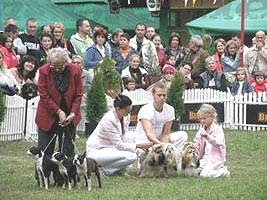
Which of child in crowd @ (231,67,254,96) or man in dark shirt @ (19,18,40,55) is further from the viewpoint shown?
child in crowd @ (231,67,254,96)

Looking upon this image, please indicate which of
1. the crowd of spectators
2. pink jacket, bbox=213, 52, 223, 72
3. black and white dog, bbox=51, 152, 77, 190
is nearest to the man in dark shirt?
the crowd of spectators

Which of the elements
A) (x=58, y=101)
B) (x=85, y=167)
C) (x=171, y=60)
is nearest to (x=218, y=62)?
(x=171, y=60)

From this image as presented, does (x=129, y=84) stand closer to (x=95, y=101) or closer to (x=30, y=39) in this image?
(x=95, y=101)

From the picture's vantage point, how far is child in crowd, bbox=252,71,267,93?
20.9 meters

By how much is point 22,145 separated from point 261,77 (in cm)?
687

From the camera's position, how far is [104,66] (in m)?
17.8

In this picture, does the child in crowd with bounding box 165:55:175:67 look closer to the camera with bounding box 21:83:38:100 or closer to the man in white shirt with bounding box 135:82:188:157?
the camera with bounding box 21:83:38:100

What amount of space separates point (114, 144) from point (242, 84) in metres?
8.13

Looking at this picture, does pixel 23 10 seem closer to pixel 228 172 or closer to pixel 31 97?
pixel 31 97

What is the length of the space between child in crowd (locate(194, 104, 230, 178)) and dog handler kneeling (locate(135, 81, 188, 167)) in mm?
417

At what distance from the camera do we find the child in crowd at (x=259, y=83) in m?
20.9

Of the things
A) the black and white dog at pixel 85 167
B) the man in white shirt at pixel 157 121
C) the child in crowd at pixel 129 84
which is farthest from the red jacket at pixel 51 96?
the child in crowd at pixel 129 84

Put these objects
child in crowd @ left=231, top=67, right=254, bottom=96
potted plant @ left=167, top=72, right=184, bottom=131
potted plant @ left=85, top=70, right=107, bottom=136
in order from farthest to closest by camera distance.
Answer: child in crowd @ left=231, top=67, right=254, bottom=96 < potted plant @ left=167, top=72, right=184, bottom=131 < potted plant @ left=85, top=70, right=107, bottom=136

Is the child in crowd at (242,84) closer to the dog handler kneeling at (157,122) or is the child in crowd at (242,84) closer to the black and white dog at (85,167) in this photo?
the dog handler kneeling at (157,122)
